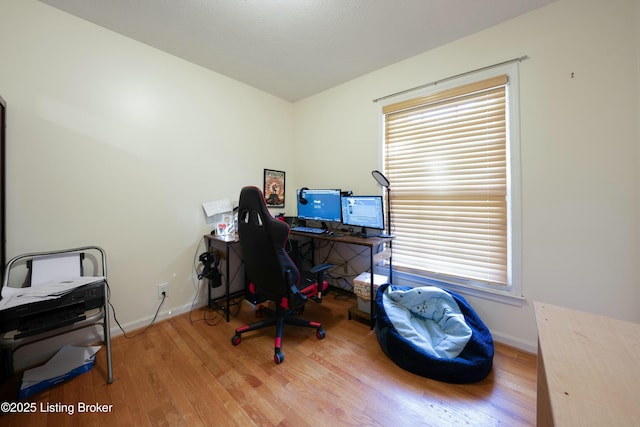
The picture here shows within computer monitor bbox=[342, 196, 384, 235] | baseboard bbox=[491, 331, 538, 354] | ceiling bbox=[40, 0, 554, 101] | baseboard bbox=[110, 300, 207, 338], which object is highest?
ceiling bbox=[40, 0, 554, 101]

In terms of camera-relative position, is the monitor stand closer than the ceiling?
No

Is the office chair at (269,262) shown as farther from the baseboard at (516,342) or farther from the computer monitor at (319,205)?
the baseboard at (516,342)

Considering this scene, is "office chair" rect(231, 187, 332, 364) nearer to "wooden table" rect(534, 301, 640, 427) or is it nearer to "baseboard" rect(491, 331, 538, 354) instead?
"wooden table" rect(534, 301, 640, 427)

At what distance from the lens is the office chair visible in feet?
5.33

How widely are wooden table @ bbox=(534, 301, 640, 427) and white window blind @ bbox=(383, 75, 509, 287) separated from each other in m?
1.15

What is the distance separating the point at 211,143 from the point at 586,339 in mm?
2924

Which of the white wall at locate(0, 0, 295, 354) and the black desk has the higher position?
the white wall at locate(0, 0, 295, 354)

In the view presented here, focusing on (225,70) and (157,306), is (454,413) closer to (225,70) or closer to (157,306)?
(157,306)

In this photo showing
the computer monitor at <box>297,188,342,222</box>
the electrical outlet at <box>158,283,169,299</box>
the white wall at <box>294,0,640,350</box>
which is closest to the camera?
the white wall at <box>294,0,640,350</box>

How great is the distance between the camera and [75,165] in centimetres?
179

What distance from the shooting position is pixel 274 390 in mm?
1447

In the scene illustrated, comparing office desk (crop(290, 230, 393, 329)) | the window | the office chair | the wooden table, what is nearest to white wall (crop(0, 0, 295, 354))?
the office chair

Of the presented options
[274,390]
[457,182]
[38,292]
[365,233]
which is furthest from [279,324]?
[457,182]

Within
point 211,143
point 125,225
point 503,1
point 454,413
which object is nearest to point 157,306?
point 125,225
